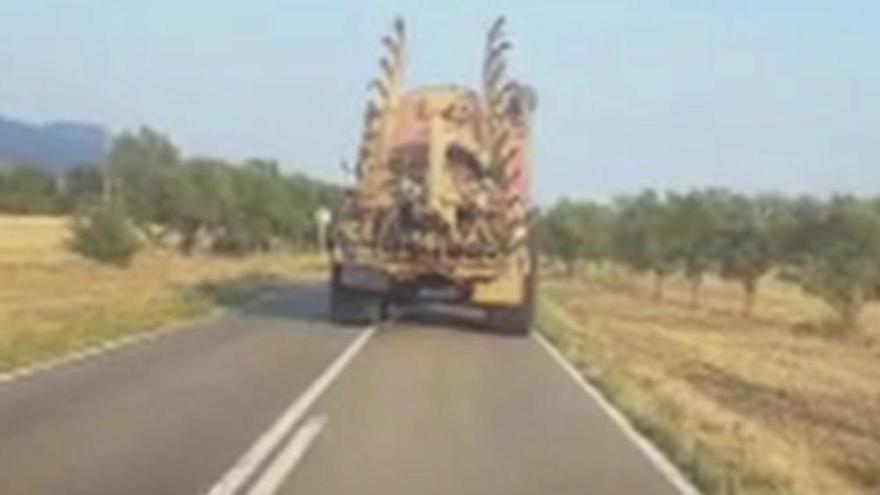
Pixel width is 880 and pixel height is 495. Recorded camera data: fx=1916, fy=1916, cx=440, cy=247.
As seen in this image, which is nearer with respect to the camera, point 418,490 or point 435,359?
point 418,490

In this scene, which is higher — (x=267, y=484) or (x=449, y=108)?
(x=449, y=108)

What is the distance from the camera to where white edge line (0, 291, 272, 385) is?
2149 centimetres

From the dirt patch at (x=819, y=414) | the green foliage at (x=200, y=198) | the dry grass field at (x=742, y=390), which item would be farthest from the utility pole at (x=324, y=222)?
the green foliage at (x=200, y=198)

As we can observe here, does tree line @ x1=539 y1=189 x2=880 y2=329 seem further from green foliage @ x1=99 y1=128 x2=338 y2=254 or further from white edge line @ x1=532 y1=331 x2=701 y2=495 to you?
green foliage @ x1=99 y1=128 x2=338 y2=254

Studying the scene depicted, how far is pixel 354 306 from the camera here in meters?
34.8

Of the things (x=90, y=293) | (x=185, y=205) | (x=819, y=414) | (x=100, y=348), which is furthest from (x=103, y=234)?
(x=819, y=414)

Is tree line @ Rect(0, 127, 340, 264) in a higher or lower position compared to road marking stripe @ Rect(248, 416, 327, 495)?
higher

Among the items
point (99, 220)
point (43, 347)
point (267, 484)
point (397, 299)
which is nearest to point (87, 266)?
point (99, 220)

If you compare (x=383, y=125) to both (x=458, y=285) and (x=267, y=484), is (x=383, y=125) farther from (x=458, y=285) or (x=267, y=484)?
(x=267, y=484)

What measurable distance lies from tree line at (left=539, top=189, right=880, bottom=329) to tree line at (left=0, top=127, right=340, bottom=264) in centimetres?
1550

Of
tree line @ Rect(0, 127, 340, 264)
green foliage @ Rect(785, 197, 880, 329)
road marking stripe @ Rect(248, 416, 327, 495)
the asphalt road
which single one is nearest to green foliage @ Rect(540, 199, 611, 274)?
tree line @ Rect(0, 127, 340, 264)

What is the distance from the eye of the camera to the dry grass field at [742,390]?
1677 centimetres

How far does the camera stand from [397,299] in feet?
117

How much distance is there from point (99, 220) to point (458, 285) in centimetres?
3440
